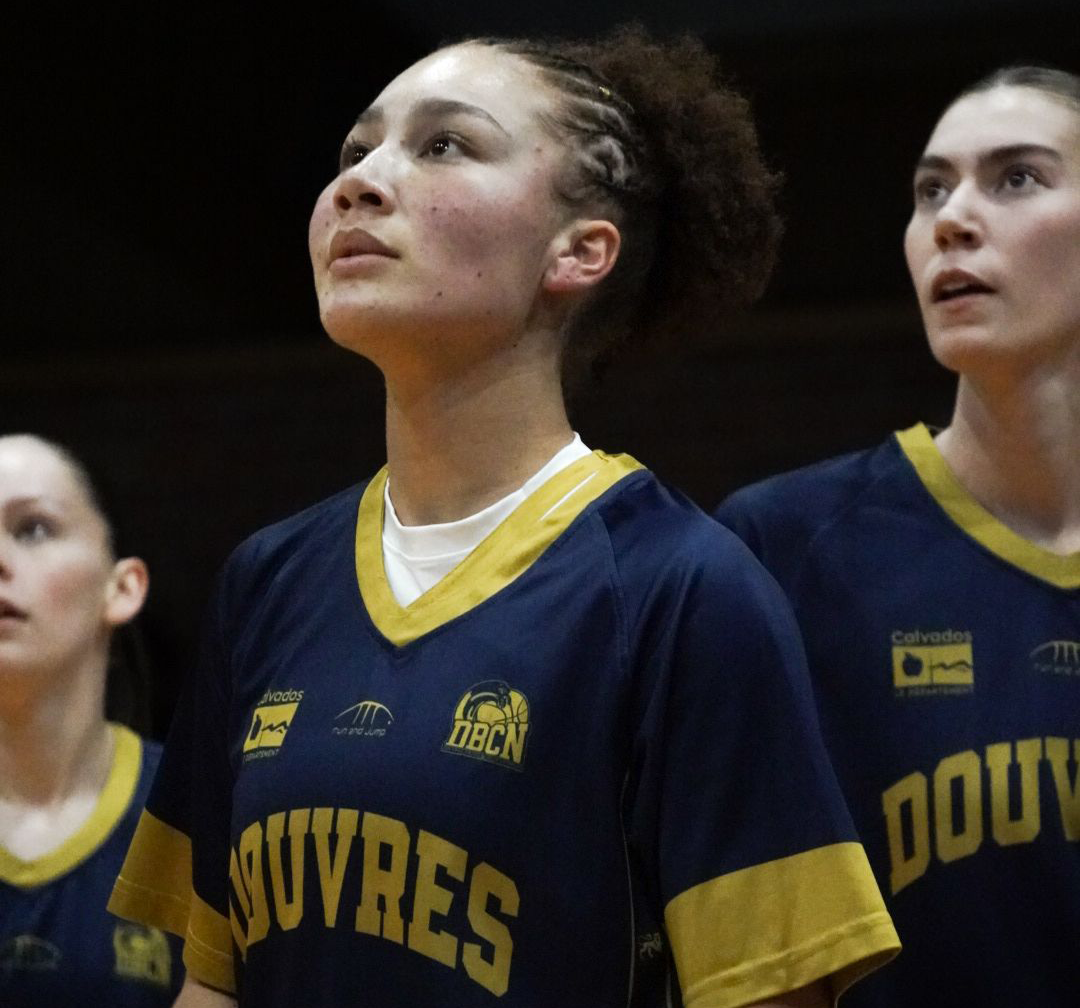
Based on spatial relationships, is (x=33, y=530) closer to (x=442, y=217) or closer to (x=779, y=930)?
(x=442, y=217)

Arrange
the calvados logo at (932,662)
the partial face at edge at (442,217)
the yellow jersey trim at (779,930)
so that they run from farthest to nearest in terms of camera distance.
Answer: the calvados logo at (932,662), the partial face at edge at (442,217), the yellow jersey trim at (779,930)

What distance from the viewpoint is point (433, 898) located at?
1.49 meters

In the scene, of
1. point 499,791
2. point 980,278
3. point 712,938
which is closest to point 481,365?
point 499,791

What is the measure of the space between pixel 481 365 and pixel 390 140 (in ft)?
0.71

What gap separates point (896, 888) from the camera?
1989 mm

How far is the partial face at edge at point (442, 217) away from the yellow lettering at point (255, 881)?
427 millimetres

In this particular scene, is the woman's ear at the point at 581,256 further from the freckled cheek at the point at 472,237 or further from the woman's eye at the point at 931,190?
the woman's eye at the point at 931,190

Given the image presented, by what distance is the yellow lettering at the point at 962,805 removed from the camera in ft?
6.50

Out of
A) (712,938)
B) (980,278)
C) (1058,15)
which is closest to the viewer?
(712,938)

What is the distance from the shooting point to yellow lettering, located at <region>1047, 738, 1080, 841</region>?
1.98 meters

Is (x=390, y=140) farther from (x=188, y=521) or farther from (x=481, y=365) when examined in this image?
(x=188, y=521)

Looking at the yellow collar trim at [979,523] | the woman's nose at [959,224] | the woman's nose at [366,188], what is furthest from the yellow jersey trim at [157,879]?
the woman's nose at [959,224]

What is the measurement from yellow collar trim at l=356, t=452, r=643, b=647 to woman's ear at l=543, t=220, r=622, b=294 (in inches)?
6.4

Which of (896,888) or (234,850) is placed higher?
(234,850)
